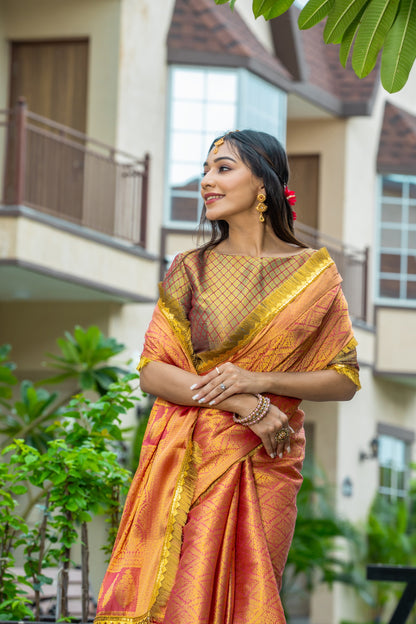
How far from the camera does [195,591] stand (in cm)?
316

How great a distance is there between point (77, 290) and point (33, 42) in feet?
11.0

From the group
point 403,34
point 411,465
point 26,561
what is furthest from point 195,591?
point 411,465

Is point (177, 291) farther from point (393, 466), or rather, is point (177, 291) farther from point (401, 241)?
point (393, 466)

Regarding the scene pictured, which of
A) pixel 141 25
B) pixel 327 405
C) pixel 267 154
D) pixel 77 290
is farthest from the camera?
pixel 327 405

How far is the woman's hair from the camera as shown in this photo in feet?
11.5

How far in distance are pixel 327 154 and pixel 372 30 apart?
14.5 m

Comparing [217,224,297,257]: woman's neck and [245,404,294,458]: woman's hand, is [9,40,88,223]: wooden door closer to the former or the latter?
[217,224,297,257]: woman's neck

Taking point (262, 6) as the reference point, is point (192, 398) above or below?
below

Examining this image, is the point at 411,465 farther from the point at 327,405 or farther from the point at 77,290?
the point at 77,290

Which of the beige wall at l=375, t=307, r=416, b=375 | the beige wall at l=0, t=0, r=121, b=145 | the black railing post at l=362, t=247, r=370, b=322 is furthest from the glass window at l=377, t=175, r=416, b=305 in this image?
the beige wall at l=0, t=0, r=121, b=145

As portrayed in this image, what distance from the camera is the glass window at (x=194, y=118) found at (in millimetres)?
14492

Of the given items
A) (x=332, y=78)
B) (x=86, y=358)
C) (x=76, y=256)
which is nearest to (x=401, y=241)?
(x=332, y=78)

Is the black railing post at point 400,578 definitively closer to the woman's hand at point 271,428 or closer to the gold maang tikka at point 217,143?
the woman's hand at point 271,428

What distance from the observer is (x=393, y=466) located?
18.9m
